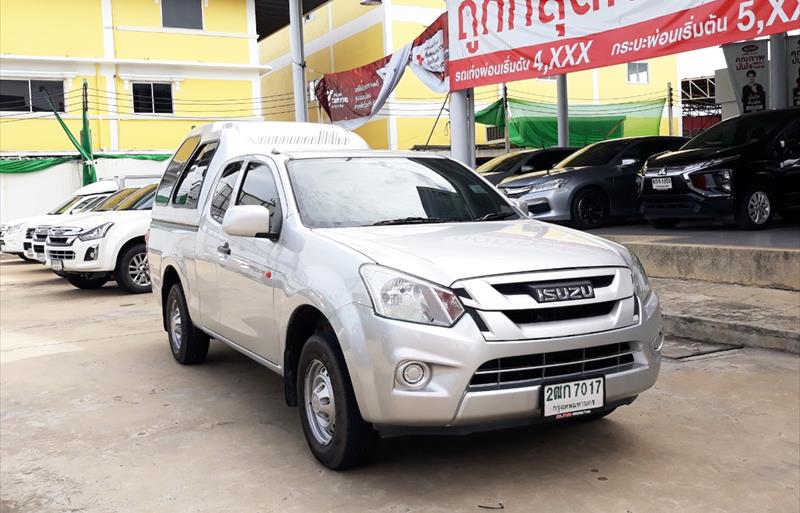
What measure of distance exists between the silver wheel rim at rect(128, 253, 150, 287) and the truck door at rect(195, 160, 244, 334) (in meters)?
6.30

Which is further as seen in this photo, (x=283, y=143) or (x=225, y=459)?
(x=283, y=143)

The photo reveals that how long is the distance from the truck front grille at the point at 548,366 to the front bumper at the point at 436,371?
0.13 ft

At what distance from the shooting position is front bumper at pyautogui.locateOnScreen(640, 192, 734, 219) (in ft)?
34.7

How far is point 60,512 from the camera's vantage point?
379 cm

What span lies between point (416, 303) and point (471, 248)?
1.70ft

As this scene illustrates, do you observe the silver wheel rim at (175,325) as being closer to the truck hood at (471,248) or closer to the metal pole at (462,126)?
the truck hood at (471,248)

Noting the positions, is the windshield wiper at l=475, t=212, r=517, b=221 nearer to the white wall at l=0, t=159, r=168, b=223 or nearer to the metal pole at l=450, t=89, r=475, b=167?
the metal pole at l=450, t=89, r=475, b=167

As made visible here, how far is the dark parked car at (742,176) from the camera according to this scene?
10.5 meters

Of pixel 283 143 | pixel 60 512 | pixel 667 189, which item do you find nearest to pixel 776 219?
pixel 667 189

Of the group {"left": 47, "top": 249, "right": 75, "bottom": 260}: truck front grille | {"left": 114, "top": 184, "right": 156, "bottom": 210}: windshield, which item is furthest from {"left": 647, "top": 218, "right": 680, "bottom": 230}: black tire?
{"left": 47, "top": 249, "right": 75, "bottom": 260}: truck front grille

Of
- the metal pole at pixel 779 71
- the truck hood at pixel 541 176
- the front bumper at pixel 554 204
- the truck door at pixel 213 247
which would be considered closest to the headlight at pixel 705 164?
the front bumper at pixel 554 204

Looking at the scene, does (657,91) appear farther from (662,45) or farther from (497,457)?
(497,457)

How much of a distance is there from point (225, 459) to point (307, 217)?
1.40 m

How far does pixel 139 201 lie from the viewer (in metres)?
12.8
